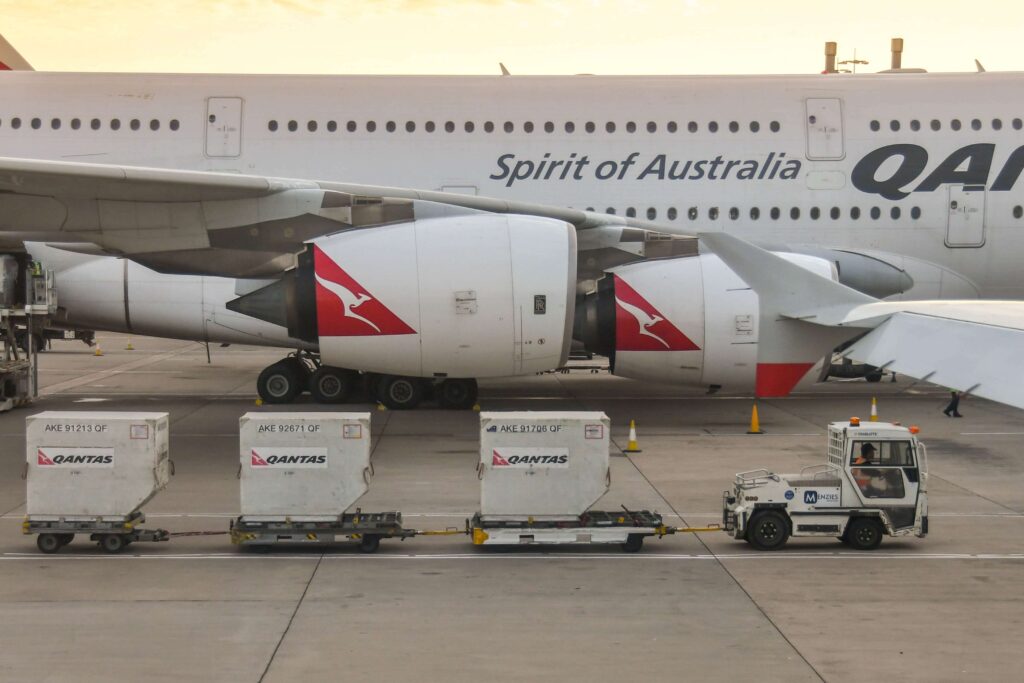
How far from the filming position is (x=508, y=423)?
10633 mm

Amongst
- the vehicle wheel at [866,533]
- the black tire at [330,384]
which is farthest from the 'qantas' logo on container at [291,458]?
the black tire at [330,384]

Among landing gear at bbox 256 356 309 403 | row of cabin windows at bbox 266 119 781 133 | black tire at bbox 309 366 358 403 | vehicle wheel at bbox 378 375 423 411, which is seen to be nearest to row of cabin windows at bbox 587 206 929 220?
row of cabin windows at bbox 266 119 781 133

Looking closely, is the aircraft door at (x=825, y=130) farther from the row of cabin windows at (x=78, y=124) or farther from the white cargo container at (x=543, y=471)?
the white cargo container at (x=543, y=471)

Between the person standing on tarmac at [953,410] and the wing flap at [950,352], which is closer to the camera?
the wing flap at [950,352]

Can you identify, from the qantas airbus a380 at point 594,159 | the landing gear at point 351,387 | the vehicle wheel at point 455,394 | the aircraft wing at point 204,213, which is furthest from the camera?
the vehicle wheel at point 455,394

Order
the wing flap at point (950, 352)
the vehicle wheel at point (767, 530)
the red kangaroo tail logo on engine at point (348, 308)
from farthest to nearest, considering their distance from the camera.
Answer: the red kangaroo tail logo on engine at point (348, 308)
the vehicle wheel at point (767, 530)
the wing flap at point (950, 352)

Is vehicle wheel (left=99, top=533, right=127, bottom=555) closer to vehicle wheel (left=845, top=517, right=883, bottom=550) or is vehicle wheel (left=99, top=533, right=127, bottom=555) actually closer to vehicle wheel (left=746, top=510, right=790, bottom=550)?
vehicle wheel (left=746, top=510, right=790, bottom=550)

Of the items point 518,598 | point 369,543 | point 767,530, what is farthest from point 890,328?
point 369,543

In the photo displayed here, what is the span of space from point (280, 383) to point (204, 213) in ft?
15.4

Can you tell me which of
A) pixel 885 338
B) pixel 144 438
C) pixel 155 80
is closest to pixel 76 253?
pixel 155 80

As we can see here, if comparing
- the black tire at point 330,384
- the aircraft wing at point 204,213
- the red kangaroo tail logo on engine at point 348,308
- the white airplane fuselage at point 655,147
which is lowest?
the black tire at point 330,384

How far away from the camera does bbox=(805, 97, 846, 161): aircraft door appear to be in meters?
19.8

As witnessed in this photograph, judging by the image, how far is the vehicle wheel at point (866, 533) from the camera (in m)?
10.6

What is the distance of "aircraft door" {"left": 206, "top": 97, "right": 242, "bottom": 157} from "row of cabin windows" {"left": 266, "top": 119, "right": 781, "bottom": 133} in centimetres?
53
